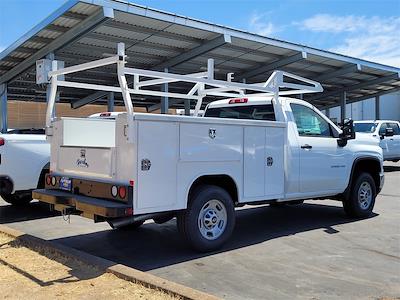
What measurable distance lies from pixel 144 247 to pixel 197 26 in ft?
35.8

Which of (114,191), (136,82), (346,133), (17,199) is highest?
(136,82)

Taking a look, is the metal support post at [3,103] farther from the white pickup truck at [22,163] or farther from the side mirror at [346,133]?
the side mirror at [346,133]

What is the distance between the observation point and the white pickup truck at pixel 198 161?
5.59m

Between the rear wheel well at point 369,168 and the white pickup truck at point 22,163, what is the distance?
5.71m

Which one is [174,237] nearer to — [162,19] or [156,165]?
[156,165]

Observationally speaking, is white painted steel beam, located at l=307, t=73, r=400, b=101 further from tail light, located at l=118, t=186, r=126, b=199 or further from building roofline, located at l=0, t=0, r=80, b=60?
tail light, located at l=118, t=186, r=126, b=199

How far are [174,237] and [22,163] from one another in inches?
128

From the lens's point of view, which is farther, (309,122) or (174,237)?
(309,122)

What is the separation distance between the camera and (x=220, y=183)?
6617 mm

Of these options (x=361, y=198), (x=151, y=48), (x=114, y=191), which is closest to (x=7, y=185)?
(x=114, y=191)

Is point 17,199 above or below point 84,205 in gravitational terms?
below

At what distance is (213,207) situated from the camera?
639 cm

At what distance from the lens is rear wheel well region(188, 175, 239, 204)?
6.24 m

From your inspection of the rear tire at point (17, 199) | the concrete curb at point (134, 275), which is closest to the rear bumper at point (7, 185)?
the rear tire at point (17, 199)
